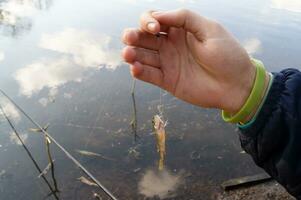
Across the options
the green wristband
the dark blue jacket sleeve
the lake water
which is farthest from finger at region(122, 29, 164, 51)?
the lake water

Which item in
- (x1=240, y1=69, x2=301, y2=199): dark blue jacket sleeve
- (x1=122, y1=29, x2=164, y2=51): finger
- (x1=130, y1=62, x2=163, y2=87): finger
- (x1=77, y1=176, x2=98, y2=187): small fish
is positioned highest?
(x1=122, y1=29, x2=164, y2=51): finger

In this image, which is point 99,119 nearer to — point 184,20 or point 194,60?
point 194,60

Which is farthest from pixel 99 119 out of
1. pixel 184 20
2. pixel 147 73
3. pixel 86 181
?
pixel 184 20

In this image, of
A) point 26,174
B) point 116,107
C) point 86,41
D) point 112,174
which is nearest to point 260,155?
point 112,174

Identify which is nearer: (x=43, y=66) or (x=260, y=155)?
(x=260, y=155)

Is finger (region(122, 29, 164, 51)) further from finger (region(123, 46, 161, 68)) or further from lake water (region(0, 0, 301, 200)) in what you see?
lake water (region(0, 0, 301, 200))

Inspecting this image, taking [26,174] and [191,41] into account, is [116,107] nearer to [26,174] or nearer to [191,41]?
[26,174]
